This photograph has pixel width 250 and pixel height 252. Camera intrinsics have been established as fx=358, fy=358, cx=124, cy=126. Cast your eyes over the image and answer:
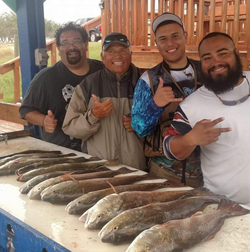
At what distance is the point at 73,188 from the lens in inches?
91.2

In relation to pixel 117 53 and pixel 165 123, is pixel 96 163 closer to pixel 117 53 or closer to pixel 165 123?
pixel 165 123

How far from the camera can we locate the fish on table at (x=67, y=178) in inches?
91.2

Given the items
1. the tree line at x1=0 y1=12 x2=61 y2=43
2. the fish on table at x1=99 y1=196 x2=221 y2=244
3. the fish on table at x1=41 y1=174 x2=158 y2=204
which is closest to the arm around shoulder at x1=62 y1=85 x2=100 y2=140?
the fish on table at x1=41 y1=174 x2=158 y2=204

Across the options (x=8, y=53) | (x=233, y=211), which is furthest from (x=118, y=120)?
(x=8, y=53)

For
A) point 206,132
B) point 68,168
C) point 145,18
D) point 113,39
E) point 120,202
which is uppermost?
point 145,18

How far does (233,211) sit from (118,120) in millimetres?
1548

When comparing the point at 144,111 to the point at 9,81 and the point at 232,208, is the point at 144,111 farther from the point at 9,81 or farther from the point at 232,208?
the point at 9,81

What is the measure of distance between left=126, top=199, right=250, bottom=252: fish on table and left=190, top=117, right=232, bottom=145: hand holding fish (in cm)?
51

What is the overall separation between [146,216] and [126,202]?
0.67 ft

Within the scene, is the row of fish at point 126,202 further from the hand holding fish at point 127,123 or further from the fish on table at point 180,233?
the hand holding fish at point 127,123

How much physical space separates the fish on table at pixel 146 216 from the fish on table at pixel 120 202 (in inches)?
3.9

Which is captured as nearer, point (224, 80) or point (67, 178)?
Result: point (67, 178)

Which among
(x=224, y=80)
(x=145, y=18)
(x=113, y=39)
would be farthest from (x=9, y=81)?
(x=224, y=80)

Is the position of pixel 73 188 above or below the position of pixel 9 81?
above
